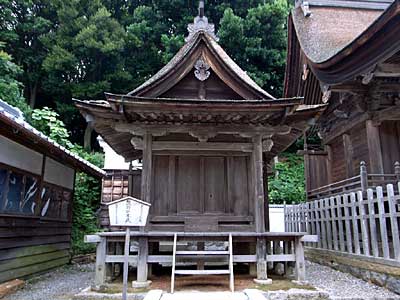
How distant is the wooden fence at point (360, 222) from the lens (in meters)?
6.32

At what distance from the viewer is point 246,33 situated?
20.4m

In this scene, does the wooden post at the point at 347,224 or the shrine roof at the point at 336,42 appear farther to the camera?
the wooden post at the point at 347,224

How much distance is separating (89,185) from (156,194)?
27.8ft

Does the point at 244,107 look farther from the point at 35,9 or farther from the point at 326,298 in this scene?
the point at 35,9

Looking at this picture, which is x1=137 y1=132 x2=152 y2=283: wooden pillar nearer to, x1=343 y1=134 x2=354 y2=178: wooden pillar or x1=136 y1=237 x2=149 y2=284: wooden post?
x1=136 y1=237 x2=149 y2=284: wooden post

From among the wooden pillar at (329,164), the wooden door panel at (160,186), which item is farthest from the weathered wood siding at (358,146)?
the wooden door panel at (160,186)

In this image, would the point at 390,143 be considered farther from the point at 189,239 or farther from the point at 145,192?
the point at 145,192

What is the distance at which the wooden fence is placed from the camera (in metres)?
6.32

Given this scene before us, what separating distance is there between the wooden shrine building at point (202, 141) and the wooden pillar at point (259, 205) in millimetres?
20

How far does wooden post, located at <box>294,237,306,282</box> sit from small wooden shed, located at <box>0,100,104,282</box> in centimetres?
554

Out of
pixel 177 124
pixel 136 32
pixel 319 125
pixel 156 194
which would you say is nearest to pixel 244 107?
pixel 177 124

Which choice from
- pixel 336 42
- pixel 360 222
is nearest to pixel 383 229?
pixel 360 222

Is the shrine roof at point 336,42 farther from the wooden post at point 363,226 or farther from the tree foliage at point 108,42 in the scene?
the tree foliage at point 108,42

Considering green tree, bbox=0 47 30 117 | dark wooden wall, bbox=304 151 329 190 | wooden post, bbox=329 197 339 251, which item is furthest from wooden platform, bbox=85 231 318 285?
green tree, bbox=0 47 30 117
